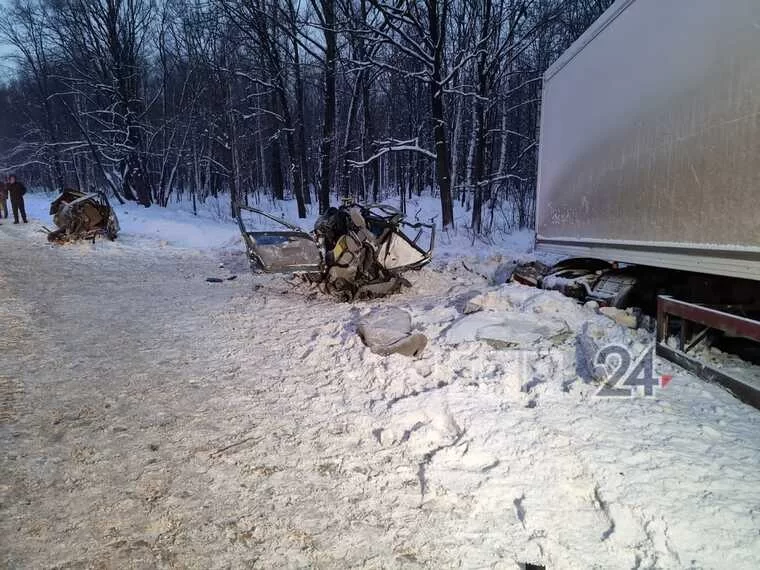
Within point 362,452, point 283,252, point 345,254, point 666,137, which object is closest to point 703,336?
point 666,137

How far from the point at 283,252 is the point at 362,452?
466 cm

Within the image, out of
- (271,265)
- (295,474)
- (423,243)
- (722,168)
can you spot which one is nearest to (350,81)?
(423,243)

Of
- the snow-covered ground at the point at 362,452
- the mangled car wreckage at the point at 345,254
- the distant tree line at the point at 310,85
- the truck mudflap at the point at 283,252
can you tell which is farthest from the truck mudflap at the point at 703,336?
the distant tree line at the point at 310,85

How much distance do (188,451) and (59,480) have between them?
0.67 m

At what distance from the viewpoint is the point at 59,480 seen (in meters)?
2.50

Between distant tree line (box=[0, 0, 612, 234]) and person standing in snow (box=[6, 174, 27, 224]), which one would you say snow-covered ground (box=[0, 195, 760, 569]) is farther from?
person standing in snow (box=[6, 174, 27, 224])

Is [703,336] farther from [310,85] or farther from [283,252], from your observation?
[310,85]

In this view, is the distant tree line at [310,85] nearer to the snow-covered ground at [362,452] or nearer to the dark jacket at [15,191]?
the dark jacket at [15,191]

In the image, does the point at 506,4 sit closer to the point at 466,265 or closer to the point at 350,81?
the point at 350,81

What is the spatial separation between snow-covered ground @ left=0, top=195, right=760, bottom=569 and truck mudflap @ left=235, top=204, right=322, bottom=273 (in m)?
1.67

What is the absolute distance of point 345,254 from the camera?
6984 millimetres

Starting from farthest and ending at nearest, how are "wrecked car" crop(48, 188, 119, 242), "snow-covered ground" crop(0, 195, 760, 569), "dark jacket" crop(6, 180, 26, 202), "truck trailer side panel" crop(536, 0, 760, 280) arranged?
"dark jacket" crop(6, 180, 26, 202) < "wrecked car" crop(48, 188, 119, 242) < "truck trailer side panel" crop(536, 0, 760, 280) < "snow-covered ground" crop(0, 195, 760, 569)

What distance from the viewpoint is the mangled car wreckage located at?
22.7 ft

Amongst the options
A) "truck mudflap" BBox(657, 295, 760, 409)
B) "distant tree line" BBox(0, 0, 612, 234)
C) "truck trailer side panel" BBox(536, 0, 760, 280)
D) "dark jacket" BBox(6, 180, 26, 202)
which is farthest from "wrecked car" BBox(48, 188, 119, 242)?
"truck mudflap" BBox(657, 295, 760, 409)
